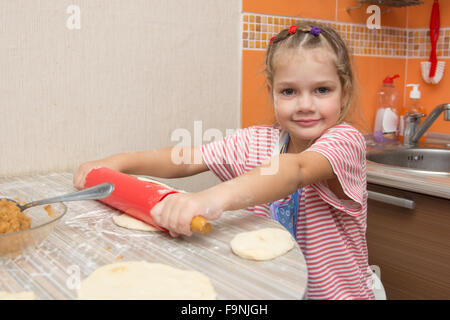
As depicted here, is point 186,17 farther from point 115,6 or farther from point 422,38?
point 422,38

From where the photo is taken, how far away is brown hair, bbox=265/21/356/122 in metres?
0.91

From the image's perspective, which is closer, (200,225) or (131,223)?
(200,225)

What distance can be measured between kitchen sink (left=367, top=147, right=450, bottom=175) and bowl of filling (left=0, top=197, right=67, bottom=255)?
1.23m

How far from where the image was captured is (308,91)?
91cm

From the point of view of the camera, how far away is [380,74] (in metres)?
1.82

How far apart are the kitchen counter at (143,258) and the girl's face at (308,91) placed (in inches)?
11.9

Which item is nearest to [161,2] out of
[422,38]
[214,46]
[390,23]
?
[214,46]

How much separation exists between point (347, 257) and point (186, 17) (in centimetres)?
83

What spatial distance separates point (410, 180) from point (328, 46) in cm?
52

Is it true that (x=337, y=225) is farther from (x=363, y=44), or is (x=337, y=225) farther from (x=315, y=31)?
(x=363, y=44)

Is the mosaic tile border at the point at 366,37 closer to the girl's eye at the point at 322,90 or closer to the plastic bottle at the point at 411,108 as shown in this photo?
the plastic bottle at the point at 411,108

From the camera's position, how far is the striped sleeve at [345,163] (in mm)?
804

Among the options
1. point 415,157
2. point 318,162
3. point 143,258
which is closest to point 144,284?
point 143,258

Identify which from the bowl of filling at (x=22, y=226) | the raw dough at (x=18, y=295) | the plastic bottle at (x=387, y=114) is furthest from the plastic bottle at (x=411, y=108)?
the raw dough at (x=18, y=295)
